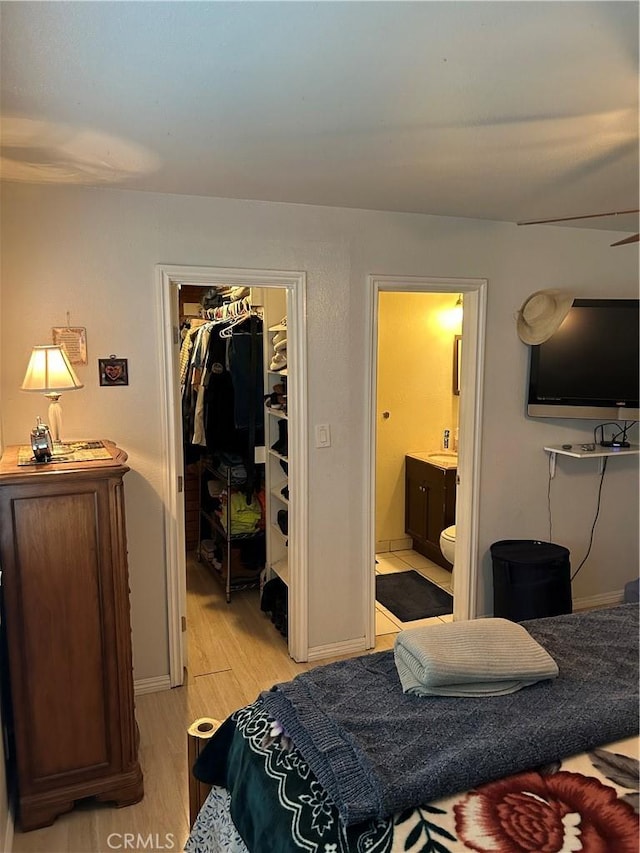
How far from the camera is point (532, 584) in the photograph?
323 centimetres

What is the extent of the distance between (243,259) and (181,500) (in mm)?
1211

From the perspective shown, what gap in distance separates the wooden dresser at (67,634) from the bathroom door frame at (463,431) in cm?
144

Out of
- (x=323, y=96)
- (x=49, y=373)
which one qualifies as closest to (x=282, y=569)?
(x=49, y=373)

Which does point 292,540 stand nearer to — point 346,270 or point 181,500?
point 181,500

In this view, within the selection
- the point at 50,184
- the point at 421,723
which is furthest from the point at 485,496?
the point at 50,184

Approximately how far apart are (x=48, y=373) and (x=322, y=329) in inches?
52.8

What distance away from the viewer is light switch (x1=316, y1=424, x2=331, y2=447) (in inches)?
122

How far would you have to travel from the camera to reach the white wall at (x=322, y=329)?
2.57m

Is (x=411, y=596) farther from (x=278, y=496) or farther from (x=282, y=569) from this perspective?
(x=278, y=496)

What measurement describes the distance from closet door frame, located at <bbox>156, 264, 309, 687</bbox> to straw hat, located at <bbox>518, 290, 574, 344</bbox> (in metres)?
1.31

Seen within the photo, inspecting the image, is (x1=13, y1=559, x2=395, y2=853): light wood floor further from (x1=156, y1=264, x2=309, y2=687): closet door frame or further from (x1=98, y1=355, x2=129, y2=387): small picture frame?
(x1=98, y1=355, x2=129, y2=387): small picture frame

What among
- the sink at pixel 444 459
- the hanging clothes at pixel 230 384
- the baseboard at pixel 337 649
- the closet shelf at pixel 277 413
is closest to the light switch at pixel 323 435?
the closet shelf at pixel 277 413

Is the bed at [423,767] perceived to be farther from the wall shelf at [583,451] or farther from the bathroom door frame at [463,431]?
the wall shelf at [583,451]

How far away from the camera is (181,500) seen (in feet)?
9.68
